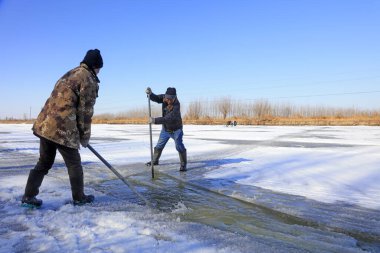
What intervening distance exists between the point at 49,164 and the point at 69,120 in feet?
2.03

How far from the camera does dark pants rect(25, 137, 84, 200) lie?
356 centimetres

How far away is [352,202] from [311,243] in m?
1.71

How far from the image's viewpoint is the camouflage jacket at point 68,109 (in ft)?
11.2

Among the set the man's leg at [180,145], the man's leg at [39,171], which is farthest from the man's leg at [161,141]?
the man's leg at [39,171]

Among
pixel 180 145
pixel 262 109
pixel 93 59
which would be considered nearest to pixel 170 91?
pixel 180 145

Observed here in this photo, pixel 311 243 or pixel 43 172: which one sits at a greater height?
pixel 43 172

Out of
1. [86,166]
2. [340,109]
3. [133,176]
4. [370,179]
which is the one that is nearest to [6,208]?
[133,176]

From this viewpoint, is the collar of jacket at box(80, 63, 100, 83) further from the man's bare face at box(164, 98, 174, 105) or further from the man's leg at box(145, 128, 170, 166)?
the man's leg at box(145, 128, 170, 166)

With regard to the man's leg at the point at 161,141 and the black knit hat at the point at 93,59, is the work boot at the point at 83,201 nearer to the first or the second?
the black knit hat at the point at 93,59

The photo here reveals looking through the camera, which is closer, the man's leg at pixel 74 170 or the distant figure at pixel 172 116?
the man's leg at pixel 74 170

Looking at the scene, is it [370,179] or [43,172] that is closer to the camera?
[43,172]

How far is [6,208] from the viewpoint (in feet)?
11.6

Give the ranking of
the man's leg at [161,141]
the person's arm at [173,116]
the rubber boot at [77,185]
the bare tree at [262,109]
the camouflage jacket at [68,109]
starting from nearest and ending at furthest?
the camouflage jacket at [68,109] < the rubber boot at [77,185] < the person's arm at [173,116] < the man's leg at [161,141] < the bare tree at [262,109]

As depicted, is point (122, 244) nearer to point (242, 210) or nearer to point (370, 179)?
point (242, 210)
